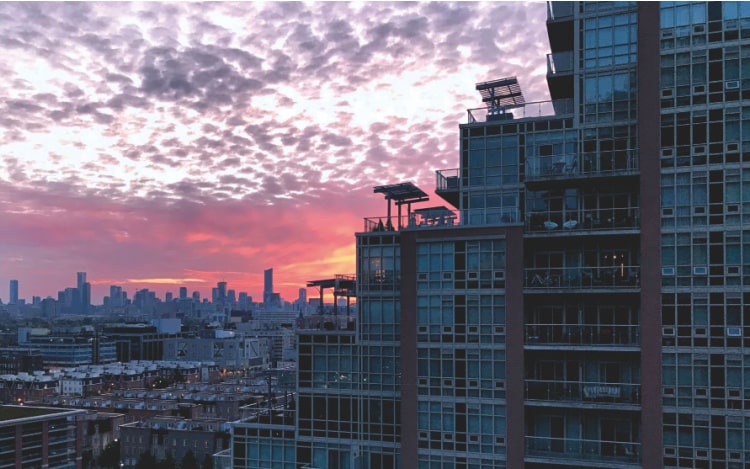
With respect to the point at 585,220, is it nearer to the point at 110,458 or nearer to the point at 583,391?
the point at 583,391

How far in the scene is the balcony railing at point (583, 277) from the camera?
33.6 metres

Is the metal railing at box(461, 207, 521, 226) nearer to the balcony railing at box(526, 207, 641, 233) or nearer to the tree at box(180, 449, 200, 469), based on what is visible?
the balcony railing at box(526, 207, 641, 233)

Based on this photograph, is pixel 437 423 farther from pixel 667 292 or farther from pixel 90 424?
pixel 90 424

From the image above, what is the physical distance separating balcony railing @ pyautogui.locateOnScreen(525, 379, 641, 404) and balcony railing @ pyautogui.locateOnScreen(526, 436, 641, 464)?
7.15ft

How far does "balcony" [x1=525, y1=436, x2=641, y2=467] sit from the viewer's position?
109ft

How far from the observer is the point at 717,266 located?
31.8 meters

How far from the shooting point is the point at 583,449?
114 ft

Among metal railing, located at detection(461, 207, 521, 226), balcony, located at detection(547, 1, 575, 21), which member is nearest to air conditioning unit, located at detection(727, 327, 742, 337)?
metal railing, located at detection(461, 207, 521, 226)

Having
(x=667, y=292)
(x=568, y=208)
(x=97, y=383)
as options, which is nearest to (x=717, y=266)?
(x=667, y=292)

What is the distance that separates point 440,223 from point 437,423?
471 inches

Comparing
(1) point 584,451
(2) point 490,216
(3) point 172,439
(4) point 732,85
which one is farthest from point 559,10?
(3) point 172,439

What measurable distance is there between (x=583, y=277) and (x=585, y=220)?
3.23m

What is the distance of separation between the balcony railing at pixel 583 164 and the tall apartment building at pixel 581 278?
12cm

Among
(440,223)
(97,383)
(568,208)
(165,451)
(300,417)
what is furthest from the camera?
(97,383)
